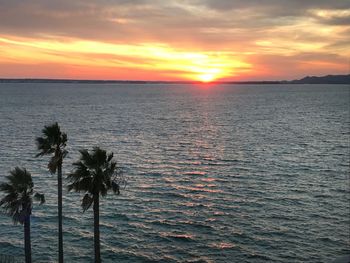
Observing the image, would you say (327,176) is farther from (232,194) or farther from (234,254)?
(234,254)

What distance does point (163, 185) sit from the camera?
220 ft

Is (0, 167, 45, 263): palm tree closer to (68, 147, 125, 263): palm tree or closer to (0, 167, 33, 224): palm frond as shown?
(0, 167, 33, 224): palm frond

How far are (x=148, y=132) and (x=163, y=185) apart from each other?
6417 cm

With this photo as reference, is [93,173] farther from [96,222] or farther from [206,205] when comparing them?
[206,205]

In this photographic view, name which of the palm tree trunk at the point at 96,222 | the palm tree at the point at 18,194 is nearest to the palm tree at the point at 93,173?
the palm tree trunk at the point at 96,222

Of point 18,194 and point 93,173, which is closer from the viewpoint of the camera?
point 93,173

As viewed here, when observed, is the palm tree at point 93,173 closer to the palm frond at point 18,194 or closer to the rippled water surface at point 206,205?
the palm frond at point 18,194

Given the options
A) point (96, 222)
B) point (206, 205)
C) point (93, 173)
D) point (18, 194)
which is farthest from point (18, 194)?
point (206, 205)

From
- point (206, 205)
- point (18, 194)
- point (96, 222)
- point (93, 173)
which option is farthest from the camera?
point (206, 205)

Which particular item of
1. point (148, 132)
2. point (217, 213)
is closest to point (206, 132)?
point (148, 132)

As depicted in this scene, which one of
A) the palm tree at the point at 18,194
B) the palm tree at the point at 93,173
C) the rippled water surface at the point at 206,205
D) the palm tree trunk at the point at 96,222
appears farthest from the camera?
the rippled water surface at the point at 206,205

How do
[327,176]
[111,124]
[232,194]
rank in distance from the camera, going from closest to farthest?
[232,194], [327,176], [111,124]

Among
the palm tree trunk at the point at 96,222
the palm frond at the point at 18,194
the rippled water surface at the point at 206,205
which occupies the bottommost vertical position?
the rippled water surface at the point at 206,205

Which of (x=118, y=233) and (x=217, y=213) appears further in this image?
(x=217, y=213)
